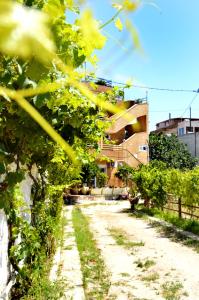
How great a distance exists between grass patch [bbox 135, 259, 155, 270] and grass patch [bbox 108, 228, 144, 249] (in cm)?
226

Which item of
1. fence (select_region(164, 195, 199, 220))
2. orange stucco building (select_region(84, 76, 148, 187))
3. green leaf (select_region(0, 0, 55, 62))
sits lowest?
fence (select_region(164, 195, 199, 220))

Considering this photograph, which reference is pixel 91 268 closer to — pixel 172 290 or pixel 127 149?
pixel 172 290

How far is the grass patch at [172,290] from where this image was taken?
7.53m

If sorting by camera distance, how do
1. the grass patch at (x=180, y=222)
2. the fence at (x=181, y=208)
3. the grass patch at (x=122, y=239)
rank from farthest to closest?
1. the fence at (x=181, y=208)
2. the grass patch at (x=180, y=222)
3. the grass patch at (x=122, y=239)

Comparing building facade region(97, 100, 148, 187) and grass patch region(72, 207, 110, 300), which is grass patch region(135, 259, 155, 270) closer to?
grass patch region(72, 207, 110, 300)

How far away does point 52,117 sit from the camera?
7.87ft

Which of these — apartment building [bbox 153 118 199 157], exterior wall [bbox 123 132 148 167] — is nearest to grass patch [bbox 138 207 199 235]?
exterior wall [bbox 123 132 148 167]

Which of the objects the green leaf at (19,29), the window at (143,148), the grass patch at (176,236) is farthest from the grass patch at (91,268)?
the window at (143,148)

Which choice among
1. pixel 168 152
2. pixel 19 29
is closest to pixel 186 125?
pixel 168 152

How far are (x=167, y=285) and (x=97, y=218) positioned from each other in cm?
1382

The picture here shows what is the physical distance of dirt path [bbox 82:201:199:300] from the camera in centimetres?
789

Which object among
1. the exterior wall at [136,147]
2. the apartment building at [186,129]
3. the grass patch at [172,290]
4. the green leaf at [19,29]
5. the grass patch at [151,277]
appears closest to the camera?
the green leaf at [19,29]

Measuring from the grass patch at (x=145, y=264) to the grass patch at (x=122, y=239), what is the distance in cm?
226

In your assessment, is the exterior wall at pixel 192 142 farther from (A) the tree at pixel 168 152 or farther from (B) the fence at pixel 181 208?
(B) the fence at pixel 181 208
